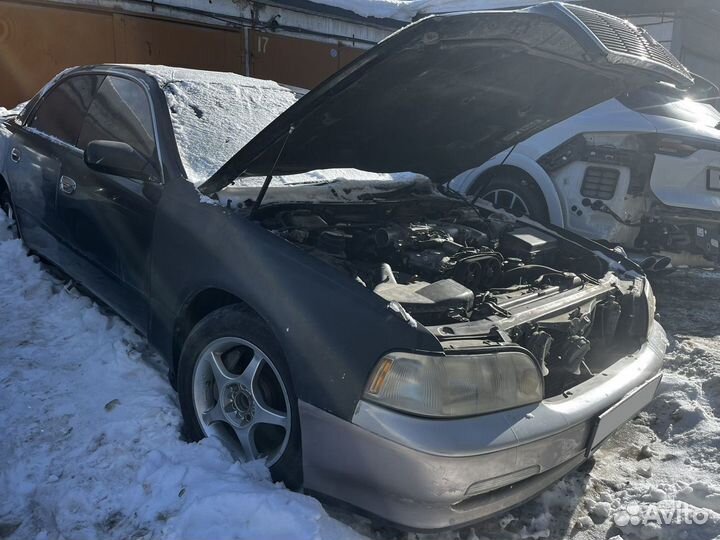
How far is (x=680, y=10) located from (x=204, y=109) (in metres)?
13.4

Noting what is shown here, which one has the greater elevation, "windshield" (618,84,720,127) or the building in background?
the building in background

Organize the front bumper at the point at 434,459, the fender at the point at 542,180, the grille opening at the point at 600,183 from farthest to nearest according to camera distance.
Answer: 1. the fender at the point at 542,180
2. the grille opening at the point at 600,183
3. the front bumper at the point at 434,459

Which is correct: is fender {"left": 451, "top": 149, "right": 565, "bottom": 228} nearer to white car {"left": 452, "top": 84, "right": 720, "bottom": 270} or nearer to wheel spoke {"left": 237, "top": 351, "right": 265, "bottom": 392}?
white car {"left": 452, "top": 84, "right": 720, "bottom": 270}

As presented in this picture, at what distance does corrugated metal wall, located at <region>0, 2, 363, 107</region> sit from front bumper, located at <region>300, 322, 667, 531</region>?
30.9 feet

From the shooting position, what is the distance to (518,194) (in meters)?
5.51

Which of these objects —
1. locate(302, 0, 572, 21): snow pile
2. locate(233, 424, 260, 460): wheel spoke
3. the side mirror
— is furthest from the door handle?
locate(302, 0, 572, 21): snow pile

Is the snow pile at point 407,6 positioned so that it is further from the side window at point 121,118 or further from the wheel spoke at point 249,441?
the wheel spoke at point 249,441

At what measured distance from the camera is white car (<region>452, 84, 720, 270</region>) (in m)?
4.82

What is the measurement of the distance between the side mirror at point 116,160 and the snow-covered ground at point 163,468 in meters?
1.00

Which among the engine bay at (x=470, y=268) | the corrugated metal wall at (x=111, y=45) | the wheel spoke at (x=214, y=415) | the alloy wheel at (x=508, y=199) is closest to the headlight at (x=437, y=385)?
the engine bay at (x=470, y=268)

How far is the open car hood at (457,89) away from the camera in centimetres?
218

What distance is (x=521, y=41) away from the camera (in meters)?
2.23

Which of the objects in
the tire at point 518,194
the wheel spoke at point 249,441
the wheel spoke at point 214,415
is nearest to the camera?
the wheel spoke at point 249,441

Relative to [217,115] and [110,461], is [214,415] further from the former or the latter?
[217,115]
